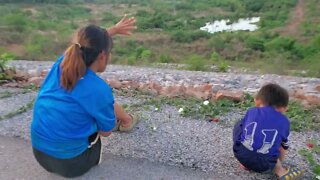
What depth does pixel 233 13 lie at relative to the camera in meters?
49.3

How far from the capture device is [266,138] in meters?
3.49

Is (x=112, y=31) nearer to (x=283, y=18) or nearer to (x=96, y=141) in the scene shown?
(x=96, y=141)

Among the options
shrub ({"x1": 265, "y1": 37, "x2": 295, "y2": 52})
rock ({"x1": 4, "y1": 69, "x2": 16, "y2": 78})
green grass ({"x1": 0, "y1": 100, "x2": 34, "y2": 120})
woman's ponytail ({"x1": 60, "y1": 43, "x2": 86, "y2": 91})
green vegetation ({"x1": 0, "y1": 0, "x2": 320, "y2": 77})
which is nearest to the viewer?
woman's ponytail ({"x1": 60, "y1": 43, "x2": 86, "y2": 91})

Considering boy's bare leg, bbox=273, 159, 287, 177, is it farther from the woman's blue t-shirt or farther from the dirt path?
the woman's blue t-shirt

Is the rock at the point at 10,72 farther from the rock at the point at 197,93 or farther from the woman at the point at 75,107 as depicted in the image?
the woman at the point at 75,107

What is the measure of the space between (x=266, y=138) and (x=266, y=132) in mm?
50

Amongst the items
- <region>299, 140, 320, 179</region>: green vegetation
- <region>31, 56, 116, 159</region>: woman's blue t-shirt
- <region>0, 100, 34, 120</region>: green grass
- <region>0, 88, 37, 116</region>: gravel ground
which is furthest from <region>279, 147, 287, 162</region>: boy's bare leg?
<region>0, 88, 37, 116</region>: gravel ground

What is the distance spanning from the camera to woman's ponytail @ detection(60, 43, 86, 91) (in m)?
3.11

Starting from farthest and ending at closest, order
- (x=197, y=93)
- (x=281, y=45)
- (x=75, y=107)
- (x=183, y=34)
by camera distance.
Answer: (x=183, y=34) < (x=281, y=45) < (x=197, y=93) < (x=75, y=107)

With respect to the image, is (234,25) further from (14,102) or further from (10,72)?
(14,102)

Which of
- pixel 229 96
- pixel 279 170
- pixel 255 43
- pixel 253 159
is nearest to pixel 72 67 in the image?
pixel 253 159

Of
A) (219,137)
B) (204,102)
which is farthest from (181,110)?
(219,137)

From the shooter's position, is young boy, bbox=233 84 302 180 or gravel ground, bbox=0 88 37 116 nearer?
young boy, bbox=233 84 302 180

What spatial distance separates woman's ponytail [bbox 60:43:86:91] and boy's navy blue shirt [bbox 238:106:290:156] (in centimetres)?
147
